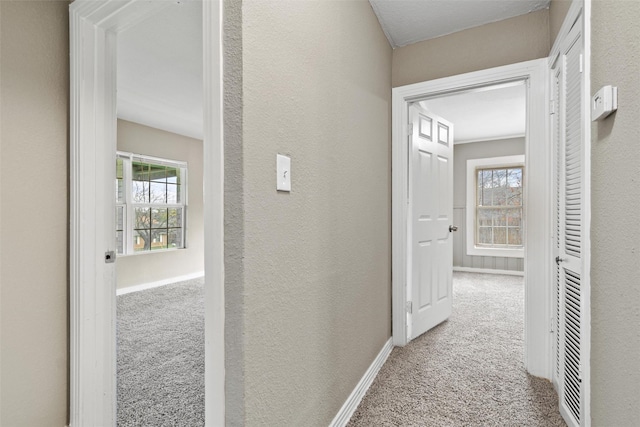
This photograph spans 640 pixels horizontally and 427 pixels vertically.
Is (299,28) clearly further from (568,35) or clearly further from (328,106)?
(568,35)

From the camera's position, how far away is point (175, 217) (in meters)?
5.17

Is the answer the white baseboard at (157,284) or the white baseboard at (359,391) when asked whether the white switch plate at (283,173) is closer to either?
the white baseboard at (359,391)

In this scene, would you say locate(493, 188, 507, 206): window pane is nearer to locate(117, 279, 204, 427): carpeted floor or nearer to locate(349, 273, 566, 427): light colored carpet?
locate(349, 273, 566, 427): light colored carpet

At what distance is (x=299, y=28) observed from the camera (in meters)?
1.19

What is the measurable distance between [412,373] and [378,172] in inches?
53.1

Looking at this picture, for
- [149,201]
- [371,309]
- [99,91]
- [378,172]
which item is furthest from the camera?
[149,201]

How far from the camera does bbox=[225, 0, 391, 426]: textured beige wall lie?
3.04 ft

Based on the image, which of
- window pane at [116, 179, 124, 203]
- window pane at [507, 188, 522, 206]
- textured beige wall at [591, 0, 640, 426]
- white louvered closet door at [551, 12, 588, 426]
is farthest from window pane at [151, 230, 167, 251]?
window pane at [507, 188, 522, 206]

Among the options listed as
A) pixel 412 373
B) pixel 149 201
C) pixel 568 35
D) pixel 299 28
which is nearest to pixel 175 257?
pixel 149 201

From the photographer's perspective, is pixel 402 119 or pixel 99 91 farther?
pixel 402 119

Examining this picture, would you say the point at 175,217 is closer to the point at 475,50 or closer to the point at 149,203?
the point at 149,203

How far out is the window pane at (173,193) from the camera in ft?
16.6

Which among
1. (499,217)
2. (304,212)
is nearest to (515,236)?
(499,217)

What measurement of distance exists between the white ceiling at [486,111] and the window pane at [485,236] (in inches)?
63.6
